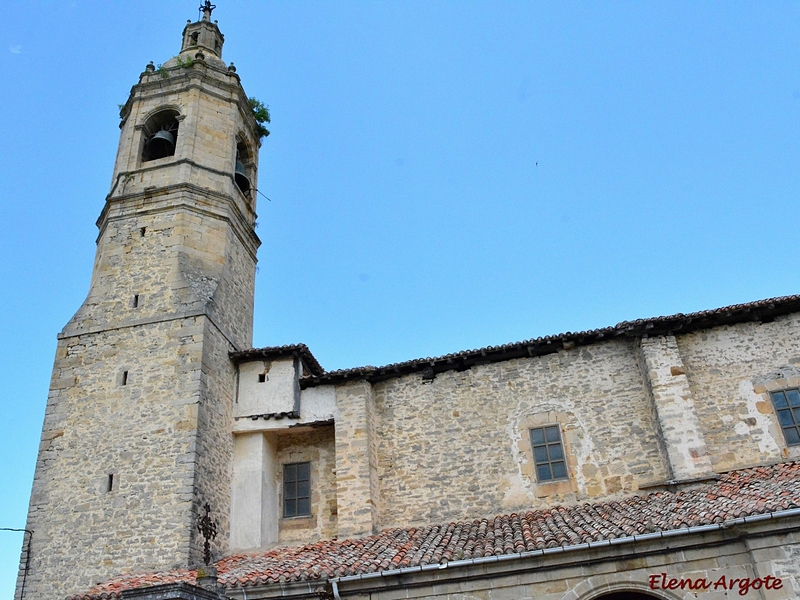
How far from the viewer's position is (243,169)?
18.9 meters

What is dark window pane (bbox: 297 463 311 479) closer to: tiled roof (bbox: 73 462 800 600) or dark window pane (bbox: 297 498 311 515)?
dark window pane (bbox: 297 498 311 515)

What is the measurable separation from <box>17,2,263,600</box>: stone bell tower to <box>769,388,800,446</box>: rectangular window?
10463 mm

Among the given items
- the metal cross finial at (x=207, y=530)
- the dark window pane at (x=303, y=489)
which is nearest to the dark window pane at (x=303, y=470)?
the dark window pane at (x=303, y=489)

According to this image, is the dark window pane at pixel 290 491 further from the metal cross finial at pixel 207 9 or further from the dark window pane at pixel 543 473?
the metal cross finial at pixel 207 9

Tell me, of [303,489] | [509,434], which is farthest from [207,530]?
[509,434]

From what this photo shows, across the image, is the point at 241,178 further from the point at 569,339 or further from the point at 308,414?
the point at 569,339

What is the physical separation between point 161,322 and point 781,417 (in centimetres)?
1206

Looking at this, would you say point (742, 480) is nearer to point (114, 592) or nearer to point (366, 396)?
point (366, 396)

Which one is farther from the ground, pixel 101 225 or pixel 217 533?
pixel 101 225

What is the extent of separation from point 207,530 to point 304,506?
217 centimetres

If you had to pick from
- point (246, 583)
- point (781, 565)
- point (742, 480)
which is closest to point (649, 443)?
point (742, 480)

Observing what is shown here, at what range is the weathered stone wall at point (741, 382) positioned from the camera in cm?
1247

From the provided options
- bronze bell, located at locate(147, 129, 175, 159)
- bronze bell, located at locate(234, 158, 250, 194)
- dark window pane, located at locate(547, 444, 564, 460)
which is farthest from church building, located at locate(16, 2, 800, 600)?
bronze bell, located at locate(234, 158, 250, 194)

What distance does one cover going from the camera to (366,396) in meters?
14.3
